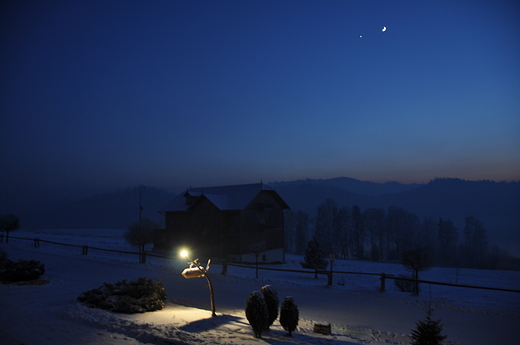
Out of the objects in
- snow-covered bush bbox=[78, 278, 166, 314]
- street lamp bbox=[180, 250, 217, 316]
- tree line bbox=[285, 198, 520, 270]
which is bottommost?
tree line bbox=[285, 198, 520, 270]

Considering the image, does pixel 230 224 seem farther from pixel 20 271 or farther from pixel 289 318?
pixel 289 318

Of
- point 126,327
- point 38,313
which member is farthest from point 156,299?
point 38,313

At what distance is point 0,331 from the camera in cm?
911

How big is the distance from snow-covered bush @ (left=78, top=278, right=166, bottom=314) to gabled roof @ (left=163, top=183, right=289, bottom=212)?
23980mm

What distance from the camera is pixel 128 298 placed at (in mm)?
11898

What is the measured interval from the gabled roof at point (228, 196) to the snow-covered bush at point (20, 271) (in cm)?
2115

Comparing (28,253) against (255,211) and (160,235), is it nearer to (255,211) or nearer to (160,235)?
(160,235)

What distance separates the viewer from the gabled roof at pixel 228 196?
37875 millimetres

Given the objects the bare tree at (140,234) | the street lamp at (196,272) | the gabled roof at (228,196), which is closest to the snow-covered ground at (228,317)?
the street lamp at (196,272)

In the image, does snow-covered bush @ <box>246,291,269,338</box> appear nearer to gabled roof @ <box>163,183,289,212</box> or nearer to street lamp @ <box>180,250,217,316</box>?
street lamp @ <box>180,250,217,316</box>

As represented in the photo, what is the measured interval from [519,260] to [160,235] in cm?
6949

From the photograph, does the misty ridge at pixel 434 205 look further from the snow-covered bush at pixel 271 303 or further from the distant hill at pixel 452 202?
the snow-covered bush at pixel 271 303

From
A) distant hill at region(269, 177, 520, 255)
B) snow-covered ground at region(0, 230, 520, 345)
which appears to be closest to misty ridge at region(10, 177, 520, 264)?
distant hill at region(269, 177, 520, 255)

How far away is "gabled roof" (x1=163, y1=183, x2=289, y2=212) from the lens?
124 feet
